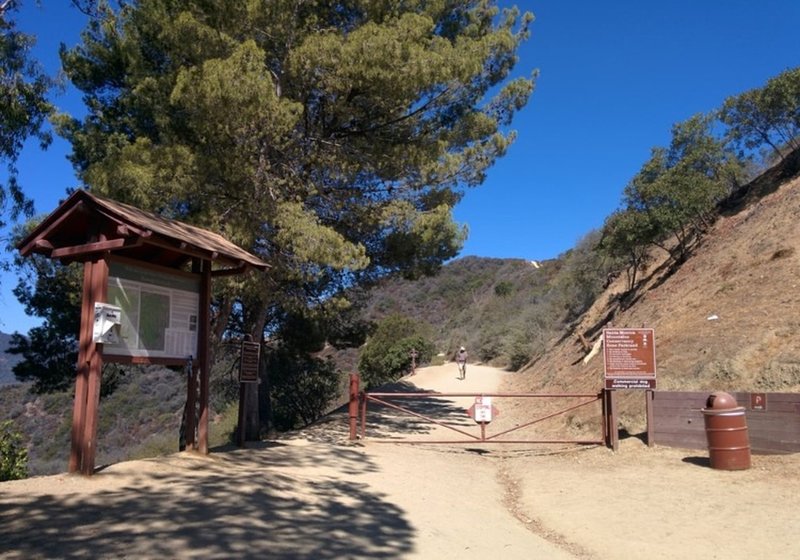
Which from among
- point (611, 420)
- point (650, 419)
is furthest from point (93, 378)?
point (650, 419)

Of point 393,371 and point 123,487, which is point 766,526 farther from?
point 393,371

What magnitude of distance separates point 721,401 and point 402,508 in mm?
5252

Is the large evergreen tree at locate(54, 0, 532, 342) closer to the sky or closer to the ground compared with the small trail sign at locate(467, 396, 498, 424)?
closer to the sky

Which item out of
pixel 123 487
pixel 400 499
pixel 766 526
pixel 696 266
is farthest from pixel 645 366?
pixel 696 266

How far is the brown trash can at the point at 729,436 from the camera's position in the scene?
973cm

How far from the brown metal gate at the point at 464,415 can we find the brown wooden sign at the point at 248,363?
2549 mm

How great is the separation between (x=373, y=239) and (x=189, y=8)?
6461 millimetres

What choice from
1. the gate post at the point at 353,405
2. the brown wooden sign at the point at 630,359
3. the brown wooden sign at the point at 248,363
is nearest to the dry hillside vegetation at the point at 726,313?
the brown wooden sign at the point at 630,359

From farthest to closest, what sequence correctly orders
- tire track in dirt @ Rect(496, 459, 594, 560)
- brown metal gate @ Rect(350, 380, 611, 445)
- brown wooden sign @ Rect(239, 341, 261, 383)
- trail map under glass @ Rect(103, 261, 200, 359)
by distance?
brown metal gate @ Rect(350, 380, 611, 445)
brown wooden sign @ Rect(239, 341, 261, 383)
trail map under glass @ Rect(103, 261, 200, 359)
tire track in dirt @ Rect(496, 459, 594, 560)

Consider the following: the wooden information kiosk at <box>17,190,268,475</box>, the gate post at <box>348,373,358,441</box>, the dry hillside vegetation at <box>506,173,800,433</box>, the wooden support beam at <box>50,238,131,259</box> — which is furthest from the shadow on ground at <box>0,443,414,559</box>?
the dry hillside vegetation at <box>506,173,800,433</box>

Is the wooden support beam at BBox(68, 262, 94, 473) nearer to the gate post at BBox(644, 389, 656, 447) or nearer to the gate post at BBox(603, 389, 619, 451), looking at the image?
the gate post at BBox(603, 389, 619, 451)

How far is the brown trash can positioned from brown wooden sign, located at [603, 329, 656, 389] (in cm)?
207

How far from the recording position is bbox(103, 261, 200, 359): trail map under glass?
806cm

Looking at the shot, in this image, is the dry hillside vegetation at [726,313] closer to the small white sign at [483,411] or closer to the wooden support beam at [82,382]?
the small white sign at [483,411]
